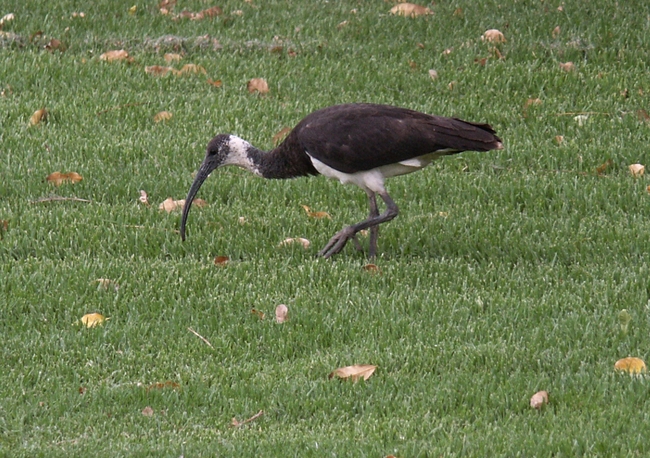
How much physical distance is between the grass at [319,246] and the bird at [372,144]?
0.40 m

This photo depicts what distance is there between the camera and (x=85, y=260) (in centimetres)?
676

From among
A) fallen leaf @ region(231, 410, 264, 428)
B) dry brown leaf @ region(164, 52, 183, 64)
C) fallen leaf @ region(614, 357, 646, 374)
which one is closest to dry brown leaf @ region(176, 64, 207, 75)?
dry brown leaf @ region(164, 52, 183, 64)

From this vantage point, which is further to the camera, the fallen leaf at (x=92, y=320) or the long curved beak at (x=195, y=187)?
the long curved beak at (x=195, y=187)

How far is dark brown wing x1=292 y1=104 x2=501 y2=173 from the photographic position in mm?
6676

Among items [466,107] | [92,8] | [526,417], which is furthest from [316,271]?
[92,8]

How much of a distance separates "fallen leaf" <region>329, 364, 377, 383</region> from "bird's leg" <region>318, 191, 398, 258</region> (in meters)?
1.52

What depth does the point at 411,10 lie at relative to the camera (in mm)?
11727

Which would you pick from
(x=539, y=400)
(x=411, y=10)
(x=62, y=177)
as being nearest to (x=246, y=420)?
(x=539, y=400)

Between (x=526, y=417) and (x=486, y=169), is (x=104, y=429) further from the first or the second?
(x=486, y=169)

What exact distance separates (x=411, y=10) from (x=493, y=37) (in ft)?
3.84

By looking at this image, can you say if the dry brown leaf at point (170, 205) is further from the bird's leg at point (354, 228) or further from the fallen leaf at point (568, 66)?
the fallen leaf at point (568, 66)

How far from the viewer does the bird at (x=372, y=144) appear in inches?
263

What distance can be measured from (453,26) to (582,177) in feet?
11.8

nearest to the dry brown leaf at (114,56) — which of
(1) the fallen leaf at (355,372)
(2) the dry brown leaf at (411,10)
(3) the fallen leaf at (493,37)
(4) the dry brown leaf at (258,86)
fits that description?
(4) the dry brown leaf at (258,86)
